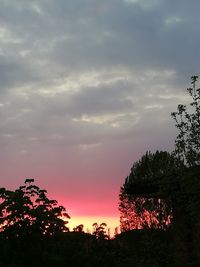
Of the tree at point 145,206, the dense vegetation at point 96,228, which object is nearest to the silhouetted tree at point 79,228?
the dense vegetation at point 96,228

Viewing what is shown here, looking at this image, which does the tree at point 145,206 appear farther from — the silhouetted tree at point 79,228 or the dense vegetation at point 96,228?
the silhouetted tree at point 79,228

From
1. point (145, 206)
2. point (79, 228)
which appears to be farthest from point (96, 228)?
point (145, 206)

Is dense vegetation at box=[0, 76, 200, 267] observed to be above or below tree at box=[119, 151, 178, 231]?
below

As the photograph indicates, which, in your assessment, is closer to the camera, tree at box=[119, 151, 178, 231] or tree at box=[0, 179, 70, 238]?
tree at box=[0, 179, 70, 238]

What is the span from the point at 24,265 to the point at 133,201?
3458 cm

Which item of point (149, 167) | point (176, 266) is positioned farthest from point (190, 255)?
point (149, 167)

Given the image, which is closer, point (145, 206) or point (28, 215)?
point (28, 215)

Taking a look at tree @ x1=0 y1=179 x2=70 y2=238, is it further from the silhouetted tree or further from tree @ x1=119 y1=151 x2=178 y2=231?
tree @ x1=119 y1=151 x2=178 y2=231

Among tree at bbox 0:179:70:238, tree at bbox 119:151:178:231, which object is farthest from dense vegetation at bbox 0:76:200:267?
tree at bbox 119:151:178:231

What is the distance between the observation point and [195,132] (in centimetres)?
1608

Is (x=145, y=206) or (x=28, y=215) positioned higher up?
(x=145, y=206)

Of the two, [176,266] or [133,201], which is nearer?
[176,266]

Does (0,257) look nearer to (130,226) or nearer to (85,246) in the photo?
(85,246)

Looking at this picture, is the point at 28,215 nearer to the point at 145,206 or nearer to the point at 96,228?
the point at 96,228
